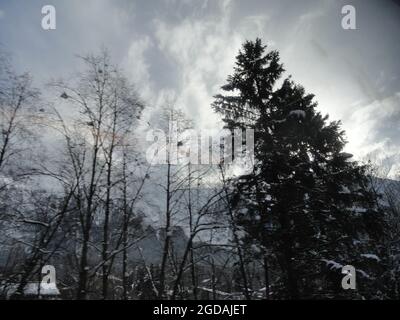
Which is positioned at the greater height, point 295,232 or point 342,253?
point 295,232

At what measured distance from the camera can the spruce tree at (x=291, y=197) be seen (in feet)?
29.3

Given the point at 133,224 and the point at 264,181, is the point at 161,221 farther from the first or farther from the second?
the point at 264,181

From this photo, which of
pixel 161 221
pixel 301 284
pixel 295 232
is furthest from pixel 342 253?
pixel 161 221

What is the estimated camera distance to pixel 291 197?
9.23m

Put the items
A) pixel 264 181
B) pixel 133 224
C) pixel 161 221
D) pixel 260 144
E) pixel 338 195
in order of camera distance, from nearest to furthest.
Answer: pixel 264 181, pixel 260 144, pixel 338 195, pixel 133 224, pixel 161 221

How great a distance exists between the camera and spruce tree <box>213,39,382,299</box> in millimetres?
8938

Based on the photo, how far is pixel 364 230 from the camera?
1091 centimetres

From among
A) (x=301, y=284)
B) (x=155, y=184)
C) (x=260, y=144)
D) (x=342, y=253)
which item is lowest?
(x=301, y=284)

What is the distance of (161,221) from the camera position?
14039 mm
